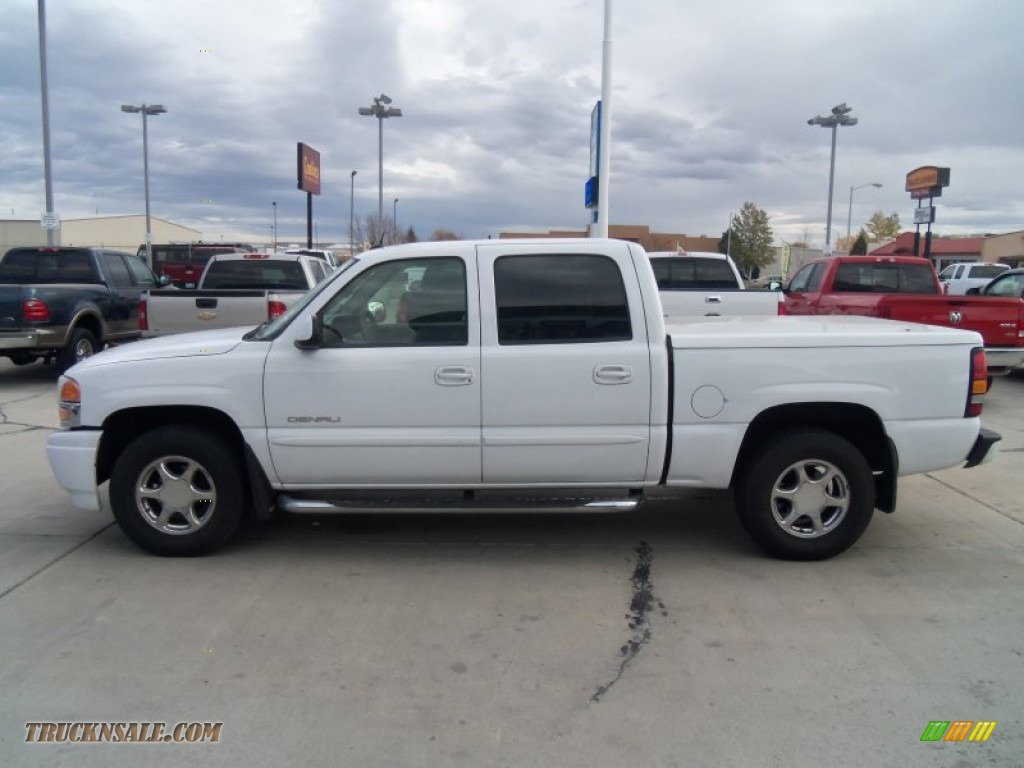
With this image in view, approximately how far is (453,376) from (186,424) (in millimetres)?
1720

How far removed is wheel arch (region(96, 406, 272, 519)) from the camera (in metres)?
4.90

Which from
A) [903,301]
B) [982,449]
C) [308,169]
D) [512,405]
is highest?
[308,169]

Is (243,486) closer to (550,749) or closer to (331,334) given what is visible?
(331,334)

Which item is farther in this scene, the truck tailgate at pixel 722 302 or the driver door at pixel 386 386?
the truck tailgate at pixel 722 302

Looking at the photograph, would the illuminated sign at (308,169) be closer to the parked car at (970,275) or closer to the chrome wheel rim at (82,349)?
the chrome wheel rim at (82,349)

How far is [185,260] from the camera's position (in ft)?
104

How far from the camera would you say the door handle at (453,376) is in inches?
186

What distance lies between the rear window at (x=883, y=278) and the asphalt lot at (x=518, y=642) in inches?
270

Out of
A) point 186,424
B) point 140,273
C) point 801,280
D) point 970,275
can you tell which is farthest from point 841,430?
point 970,275

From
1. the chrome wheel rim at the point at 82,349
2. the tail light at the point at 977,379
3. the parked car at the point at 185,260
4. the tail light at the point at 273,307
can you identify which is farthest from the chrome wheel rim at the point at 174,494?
the parked car at the point at 185,260

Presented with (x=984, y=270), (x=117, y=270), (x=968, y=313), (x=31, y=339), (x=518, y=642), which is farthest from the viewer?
(x=984, y=270)

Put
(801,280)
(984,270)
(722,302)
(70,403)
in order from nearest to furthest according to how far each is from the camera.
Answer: (70,403)
(722,302)
(801,280)
(984,270)

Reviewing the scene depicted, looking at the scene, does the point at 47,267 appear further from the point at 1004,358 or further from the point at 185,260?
the point at 185,260

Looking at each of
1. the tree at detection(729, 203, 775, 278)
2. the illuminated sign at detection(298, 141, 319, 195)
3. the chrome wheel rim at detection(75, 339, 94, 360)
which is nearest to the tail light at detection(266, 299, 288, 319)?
the chrome wheel rim at detection(75, 339, 94, 360)
